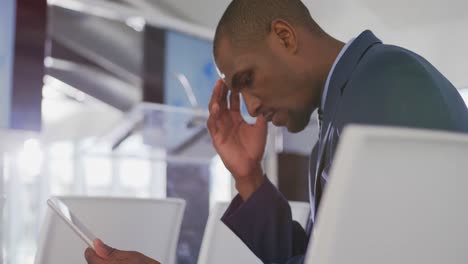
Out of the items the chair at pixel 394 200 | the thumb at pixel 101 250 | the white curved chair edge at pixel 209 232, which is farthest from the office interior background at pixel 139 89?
the chair at pixel 394 200

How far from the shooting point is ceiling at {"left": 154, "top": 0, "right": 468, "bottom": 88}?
3881 mm

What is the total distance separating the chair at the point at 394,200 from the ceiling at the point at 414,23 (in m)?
3.35

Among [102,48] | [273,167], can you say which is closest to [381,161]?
[273,167]

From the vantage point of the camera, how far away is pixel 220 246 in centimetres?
199

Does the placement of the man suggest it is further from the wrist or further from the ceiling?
the ceiling

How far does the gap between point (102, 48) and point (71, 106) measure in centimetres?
133

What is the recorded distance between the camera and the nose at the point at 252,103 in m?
1.30

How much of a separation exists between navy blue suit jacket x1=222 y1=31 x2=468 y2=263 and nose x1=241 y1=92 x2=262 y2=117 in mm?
181

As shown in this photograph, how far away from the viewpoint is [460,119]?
0.77 metres

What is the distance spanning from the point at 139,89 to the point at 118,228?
2453 millimetres

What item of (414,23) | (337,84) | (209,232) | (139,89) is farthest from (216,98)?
(414,23)

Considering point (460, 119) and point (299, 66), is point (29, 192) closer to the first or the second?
point (299, 66)

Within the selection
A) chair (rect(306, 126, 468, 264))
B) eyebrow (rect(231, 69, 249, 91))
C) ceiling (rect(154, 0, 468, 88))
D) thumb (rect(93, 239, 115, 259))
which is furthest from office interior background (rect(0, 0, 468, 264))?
chair (rect(306, 126, 468, 264))

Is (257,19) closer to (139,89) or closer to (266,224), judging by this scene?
(266,224)
